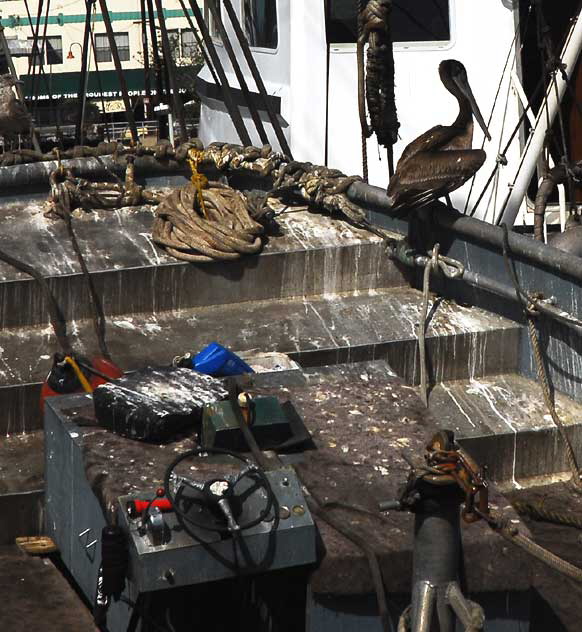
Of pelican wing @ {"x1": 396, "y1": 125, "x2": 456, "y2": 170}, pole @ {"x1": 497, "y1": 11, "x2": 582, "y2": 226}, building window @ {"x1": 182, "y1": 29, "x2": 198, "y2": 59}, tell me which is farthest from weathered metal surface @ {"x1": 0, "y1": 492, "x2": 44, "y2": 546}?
building window @ {"x1": 182, "y1": 29, "x2": 198, "y2": 59}

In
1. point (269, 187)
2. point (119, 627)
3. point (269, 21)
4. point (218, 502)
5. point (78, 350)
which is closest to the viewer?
point (218, 502)

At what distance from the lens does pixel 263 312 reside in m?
7.54

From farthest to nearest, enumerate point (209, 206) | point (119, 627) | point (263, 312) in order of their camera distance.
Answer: point (209, 206)
point (263, 312)
point (119, 627)

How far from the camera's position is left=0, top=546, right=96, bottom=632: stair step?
5121 millimetres

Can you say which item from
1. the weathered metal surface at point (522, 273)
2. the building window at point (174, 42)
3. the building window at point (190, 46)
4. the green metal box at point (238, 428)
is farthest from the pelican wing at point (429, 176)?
the building window at point (190, 46)

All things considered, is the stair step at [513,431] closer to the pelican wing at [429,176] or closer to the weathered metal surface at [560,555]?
the weathered metal surface at [560,555]

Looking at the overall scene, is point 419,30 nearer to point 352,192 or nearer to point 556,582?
point 352,192

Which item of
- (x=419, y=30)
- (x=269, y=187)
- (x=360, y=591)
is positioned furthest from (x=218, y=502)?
(x=419, y=30)

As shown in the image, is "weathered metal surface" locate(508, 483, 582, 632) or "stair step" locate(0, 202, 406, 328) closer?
"weathered metal surface" locate(508, 483, 582, 632)

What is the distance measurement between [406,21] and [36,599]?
6.61 m

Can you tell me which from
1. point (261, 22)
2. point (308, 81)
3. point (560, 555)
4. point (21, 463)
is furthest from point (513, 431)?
point (261, 22)

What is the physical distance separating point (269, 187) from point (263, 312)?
1.77 m

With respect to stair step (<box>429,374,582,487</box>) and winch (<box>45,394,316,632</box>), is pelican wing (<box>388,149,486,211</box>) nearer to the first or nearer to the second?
stair step (<box>429,374,582,487</box>)

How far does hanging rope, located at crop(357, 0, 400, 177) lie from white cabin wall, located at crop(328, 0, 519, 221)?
2.08 meters
